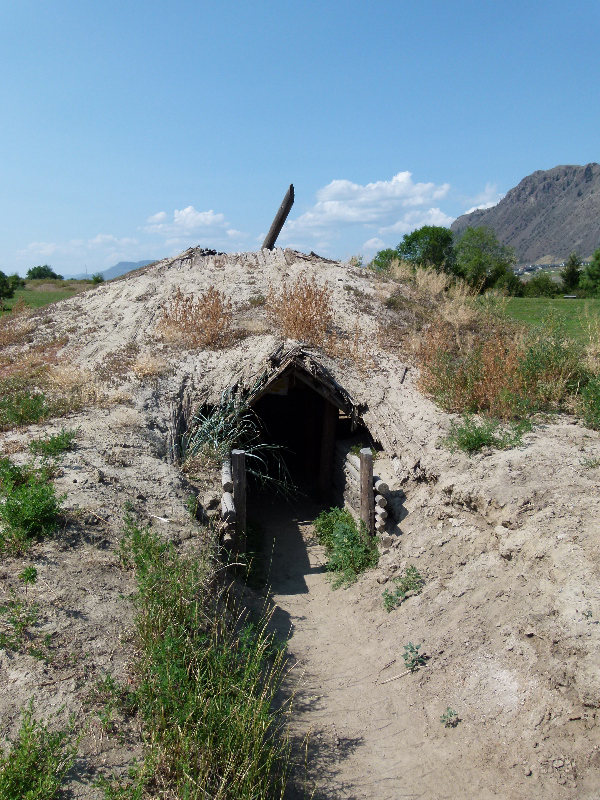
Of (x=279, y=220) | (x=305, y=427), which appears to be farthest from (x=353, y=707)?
(x=279, y=220)

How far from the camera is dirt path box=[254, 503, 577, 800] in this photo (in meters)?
4.38

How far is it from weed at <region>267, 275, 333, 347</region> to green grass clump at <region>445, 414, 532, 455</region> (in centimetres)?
339

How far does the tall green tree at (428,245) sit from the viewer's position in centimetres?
3784

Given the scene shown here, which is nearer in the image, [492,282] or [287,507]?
[287,507]

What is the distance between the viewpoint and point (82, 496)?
19.1 feet

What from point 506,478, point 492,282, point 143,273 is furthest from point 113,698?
point 492,282

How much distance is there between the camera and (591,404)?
7.36 m

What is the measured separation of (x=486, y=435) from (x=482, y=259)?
36.2 meters

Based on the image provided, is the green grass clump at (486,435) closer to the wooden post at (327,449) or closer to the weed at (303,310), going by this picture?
the wooden post at (327,449)

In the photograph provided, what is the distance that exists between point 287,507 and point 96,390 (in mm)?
4473

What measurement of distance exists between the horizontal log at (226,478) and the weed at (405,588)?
2364 millimetres

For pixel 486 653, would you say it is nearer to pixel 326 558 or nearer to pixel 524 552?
pixel 524 552

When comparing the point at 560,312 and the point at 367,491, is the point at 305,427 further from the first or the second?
the point at 560,312

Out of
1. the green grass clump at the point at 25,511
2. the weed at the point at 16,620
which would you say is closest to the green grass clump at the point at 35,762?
the weed at the point at 16,620
